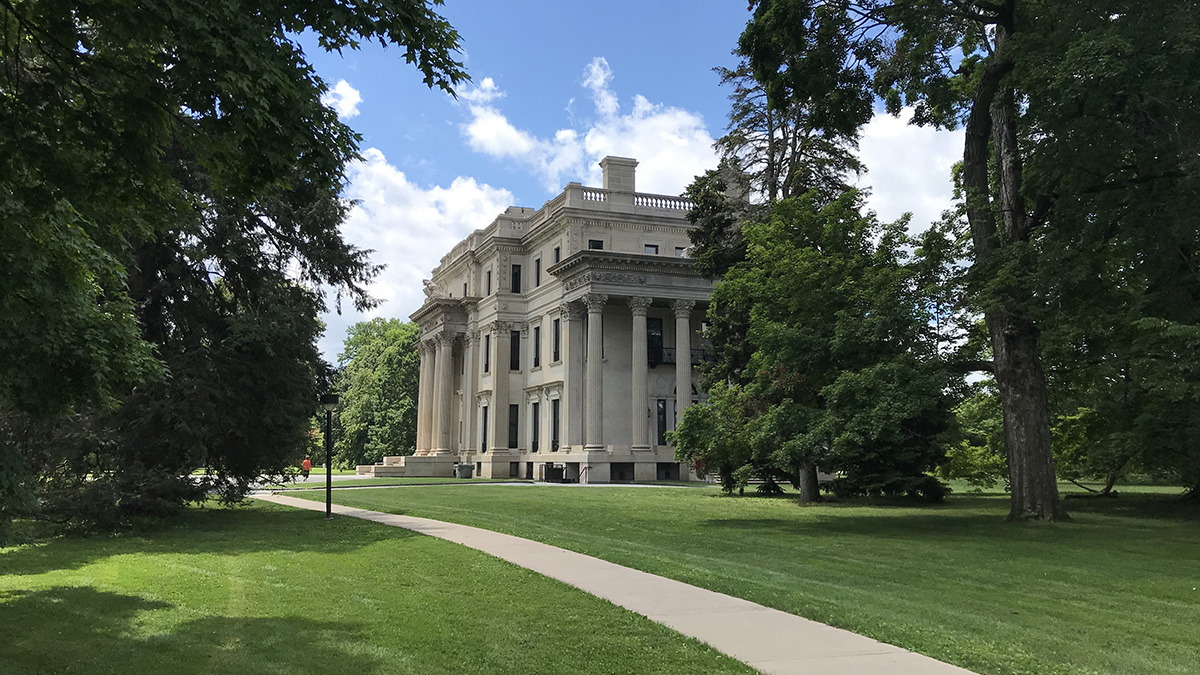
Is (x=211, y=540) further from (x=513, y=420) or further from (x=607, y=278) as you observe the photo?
(x=513, y=420)

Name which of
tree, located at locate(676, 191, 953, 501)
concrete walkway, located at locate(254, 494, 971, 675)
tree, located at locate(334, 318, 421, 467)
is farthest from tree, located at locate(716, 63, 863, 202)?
tree, located at locate(334, 318, 421, 467)

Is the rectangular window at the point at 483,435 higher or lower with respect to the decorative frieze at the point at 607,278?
lower

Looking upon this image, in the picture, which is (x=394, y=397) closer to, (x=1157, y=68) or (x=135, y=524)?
(x=135, y=524)

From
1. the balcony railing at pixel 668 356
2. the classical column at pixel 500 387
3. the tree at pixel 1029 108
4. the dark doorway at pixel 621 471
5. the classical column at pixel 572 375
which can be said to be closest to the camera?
the tree at pixel 1029 108

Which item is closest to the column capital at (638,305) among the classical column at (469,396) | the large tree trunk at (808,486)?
the classical column at (469,396)

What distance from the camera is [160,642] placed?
7.68 meters

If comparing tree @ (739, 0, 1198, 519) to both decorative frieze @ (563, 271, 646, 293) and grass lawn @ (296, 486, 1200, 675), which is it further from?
decorative frieze @ (563, 271, 646, 293)

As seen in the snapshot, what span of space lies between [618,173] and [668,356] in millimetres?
12083

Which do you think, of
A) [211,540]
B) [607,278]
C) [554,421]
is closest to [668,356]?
[607,278]

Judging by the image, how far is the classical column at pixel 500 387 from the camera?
188 ft

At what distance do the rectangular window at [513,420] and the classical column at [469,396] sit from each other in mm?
4287

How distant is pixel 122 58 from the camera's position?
6723 mm

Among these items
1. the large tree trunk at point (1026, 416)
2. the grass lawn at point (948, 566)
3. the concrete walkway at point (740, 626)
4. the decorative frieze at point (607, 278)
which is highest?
the decorative frieze at point (607, 278)

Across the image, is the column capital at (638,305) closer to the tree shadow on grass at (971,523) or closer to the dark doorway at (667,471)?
the dark doorway at (667,471)
